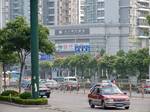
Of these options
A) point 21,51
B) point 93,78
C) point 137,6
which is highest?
point 137,6

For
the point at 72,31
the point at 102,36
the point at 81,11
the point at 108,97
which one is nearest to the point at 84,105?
the point at 108,97

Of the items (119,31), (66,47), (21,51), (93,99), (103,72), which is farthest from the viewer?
(66,47)

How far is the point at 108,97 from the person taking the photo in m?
32.4

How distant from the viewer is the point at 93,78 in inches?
4316

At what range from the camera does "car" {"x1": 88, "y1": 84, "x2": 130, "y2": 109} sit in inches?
1265

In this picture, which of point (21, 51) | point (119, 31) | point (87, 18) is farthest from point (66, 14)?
point (21, 51)

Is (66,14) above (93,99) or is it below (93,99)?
above

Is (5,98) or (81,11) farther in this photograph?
(81,11)

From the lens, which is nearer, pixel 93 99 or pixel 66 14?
pixel 93 99

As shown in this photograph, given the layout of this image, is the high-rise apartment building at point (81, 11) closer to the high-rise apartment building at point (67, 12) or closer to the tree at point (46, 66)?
the high-rise apartment building at point (67, 12)

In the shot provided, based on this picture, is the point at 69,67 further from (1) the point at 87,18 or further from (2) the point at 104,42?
(1) the point at 87,18

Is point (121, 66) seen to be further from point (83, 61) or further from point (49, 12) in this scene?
point (49, 12)

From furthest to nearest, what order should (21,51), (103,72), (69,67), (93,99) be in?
(69,67)
(103,72)
(21,51)
(93,99)

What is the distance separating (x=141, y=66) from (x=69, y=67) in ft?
109
